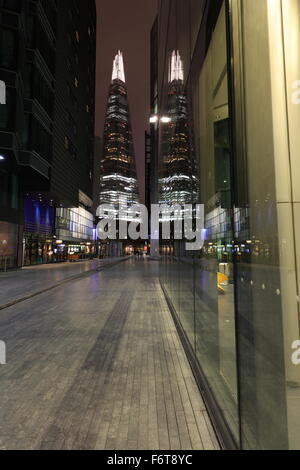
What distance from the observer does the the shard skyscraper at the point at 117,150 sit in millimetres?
139250

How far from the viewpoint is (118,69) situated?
144m

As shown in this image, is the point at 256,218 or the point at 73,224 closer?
the point at 256,218

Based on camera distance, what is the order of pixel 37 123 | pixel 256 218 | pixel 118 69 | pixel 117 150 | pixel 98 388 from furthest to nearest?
pixel 118 69, pixel 117 150, pixel 37 123, pixel 98 388, pixel 256 218

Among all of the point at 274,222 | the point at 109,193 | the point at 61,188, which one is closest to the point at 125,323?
the point at 274,222

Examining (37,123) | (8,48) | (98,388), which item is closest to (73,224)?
(37,123)

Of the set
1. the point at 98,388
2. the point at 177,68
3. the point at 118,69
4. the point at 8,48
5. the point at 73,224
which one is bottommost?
the point at 98,388

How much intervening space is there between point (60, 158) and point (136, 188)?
114 meters

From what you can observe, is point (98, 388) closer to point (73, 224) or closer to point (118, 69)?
point (73, 224)

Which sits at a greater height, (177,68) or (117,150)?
(117,150)

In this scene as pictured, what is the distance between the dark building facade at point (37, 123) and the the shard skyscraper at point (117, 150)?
292 feet

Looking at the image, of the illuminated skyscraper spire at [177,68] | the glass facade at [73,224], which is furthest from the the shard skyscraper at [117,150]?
the illuminated skyscraper spire at [177,68]

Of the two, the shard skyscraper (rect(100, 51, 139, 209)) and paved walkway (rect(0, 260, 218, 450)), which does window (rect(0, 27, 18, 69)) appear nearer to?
paved walkway (rect(0, 260, 218, 450))

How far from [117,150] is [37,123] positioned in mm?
→ 116374

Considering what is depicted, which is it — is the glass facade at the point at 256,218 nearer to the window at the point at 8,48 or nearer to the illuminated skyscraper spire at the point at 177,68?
the illuminated skyscraper spire at the point at 177,68
